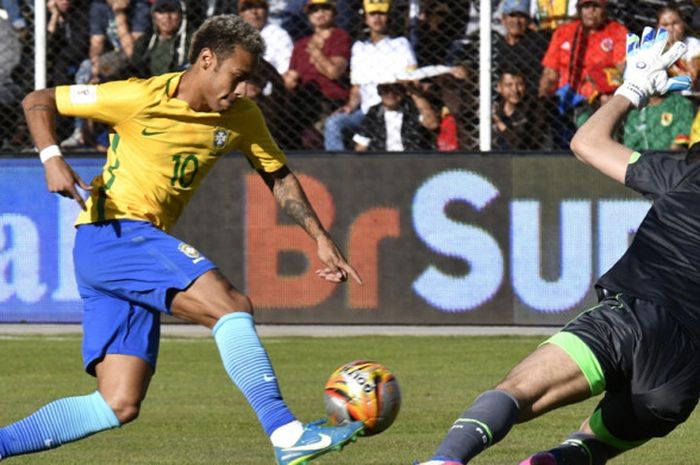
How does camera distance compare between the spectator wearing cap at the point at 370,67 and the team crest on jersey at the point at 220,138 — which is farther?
the spectator wearing cap at the point at 370,67

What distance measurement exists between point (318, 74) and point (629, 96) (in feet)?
30.3

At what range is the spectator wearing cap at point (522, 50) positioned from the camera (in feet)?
50.0

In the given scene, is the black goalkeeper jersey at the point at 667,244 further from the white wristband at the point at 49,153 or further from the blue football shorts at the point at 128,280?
the white wristband at the point at 49,153

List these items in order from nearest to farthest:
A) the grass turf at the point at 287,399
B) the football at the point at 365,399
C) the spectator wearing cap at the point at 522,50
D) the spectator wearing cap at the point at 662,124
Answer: the football at the point at 365,399
the grass turf at the point at 287,399
the spectator wearing cap at the point at 662,124
the spectator wearing cap at the point at 522,50

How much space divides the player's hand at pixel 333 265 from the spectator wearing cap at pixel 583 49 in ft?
26.5

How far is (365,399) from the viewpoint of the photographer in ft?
22.0

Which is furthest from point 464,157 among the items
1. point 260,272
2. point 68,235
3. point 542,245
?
point 68,235

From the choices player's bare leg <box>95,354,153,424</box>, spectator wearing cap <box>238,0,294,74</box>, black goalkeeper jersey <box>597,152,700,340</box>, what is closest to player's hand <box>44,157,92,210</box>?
player's bare leg <box>95,354,153,424</box>

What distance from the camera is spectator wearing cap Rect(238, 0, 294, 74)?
15.6m

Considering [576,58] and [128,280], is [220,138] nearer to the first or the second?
[128,280]

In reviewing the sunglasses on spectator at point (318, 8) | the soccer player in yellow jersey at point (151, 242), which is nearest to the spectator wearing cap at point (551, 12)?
the sunglasses on spectator at point (318, 8)

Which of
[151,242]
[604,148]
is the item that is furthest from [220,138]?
[604,148]

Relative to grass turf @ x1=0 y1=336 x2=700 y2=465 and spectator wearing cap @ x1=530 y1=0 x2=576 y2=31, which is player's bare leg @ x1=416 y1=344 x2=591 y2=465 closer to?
grass turf @ x1=0 y1=336 x2=700 y2=465

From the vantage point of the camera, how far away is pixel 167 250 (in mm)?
6836
